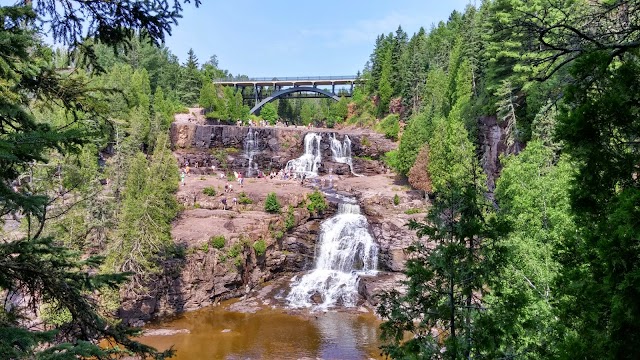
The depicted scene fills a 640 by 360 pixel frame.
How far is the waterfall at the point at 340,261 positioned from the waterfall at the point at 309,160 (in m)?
14.5

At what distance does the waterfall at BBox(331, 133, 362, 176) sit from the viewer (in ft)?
171

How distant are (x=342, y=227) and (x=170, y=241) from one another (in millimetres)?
13680

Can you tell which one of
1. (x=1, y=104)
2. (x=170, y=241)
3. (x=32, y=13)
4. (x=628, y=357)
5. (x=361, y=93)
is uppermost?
(x=361, y=93)

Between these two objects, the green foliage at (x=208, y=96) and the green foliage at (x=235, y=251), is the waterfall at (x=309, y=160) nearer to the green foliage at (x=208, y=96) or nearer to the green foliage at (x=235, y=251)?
the green foliage at (x=235, y=251)

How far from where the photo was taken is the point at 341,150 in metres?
52.7

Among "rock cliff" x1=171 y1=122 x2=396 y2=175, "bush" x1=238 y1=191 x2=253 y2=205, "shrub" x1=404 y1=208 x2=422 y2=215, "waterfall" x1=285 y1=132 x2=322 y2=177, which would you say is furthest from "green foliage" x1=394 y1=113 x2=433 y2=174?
"bush" x1=238 y1=191 x2=253 y2=205

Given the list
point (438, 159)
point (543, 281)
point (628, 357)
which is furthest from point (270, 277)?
point (628, 357)

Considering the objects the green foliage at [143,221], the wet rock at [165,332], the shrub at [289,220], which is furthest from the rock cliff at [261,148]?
the wet rock at [165,332]

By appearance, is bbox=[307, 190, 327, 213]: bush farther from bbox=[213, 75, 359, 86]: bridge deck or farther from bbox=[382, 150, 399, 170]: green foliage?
bbox=[213, 75, 359, 86]: bridge deck

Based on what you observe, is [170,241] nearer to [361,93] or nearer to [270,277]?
[270,277]

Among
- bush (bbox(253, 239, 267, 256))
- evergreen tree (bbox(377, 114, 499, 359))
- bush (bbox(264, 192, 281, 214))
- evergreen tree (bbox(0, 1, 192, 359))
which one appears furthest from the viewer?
bush (bbox(264, 192, 281, 214))

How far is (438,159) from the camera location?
114 ft

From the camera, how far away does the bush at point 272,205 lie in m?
34.1

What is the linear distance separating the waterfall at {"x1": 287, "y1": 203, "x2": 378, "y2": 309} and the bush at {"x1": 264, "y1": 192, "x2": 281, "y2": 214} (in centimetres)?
396
